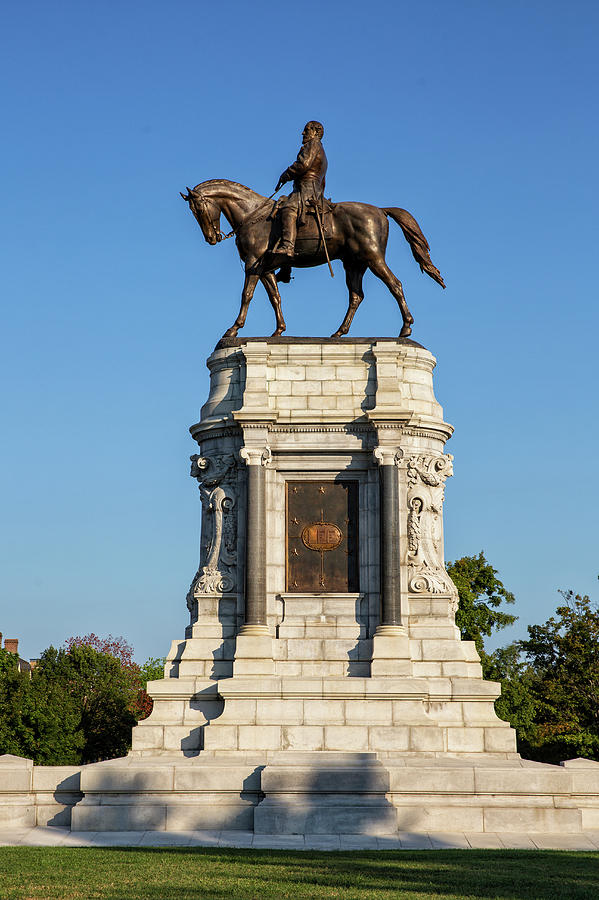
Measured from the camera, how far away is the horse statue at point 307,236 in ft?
104

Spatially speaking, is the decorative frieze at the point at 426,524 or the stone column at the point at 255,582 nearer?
the stone column at the point at 255,582

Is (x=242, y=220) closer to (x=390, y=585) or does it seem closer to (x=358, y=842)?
(x=390, y=585)

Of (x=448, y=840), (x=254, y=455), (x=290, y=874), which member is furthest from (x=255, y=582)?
(x=290, y=874)

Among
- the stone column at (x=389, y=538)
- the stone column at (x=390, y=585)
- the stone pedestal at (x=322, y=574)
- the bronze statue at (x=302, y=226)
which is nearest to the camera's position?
the stone pedestal at (x=322, y=574)

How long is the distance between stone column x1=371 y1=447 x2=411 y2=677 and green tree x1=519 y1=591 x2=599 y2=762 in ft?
71.2

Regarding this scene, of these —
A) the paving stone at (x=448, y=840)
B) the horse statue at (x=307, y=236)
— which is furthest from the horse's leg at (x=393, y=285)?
the paving stone at (x=448, y=840)

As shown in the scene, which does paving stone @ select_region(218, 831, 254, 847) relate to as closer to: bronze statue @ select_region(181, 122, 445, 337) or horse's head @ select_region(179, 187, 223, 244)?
bronze statue @ select_region(181, 122, 445, 337)

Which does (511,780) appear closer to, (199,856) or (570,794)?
(570,794)

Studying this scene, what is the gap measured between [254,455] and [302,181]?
289 inches

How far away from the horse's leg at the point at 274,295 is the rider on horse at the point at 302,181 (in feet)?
4.07

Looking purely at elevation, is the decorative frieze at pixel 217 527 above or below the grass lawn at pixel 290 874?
above

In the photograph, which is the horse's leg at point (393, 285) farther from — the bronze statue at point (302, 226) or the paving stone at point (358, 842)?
the paving stone at point (358, 842)

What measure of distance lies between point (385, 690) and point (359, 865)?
7987 millimetres

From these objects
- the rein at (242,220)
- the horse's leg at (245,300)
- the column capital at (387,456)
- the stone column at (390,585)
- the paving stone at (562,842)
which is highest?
the rein at (242,220)
